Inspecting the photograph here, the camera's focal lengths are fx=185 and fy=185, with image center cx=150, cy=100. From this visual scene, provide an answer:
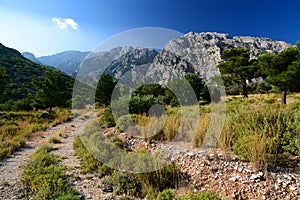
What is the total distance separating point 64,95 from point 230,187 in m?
19.6

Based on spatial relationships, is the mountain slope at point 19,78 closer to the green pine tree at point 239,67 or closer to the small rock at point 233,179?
the green pine tree at point 239,67

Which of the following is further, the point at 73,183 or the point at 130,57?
the point at 130,57

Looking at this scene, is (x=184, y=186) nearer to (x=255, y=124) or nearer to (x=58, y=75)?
(x=255, y=124)

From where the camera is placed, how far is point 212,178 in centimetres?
359

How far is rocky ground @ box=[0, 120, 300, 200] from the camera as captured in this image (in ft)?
9.96

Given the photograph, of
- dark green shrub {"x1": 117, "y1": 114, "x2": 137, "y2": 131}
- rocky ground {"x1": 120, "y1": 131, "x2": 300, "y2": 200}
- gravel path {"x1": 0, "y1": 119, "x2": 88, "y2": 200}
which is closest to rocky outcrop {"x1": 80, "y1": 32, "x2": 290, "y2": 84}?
dark green shrub {"x1": 117, "y1": 114, "x2": 137, "y2": 131}

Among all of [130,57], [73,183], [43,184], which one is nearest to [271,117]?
[73,183]

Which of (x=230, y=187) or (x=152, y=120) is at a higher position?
(x=152, y=120)

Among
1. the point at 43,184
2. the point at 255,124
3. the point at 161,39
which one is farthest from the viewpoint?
the point at 161,39

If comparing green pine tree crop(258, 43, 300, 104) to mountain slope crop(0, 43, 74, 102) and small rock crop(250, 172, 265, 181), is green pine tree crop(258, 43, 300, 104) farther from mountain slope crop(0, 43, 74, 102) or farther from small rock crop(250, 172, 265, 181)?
mountain slope crop(0, 43, 74, 102)

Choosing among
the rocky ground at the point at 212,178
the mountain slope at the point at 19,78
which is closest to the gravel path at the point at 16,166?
the rocky ground at the point at 212,178

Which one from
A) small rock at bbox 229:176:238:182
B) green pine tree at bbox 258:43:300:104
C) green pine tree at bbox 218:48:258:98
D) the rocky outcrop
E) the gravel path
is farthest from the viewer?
green pine tree at bbox 218:48:258:98

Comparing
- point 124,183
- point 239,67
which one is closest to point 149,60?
point 124,183

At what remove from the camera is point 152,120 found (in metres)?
7.01
